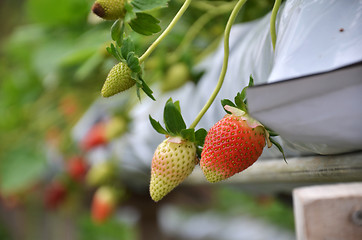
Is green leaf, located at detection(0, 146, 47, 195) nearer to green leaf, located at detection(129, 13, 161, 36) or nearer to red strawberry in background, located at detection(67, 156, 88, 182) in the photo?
red strawberry in background, located at detection(67, 156, 88, 182)

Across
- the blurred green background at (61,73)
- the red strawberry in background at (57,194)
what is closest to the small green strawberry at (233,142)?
the blurred green background at (61,73)

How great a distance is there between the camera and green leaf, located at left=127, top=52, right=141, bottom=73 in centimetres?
28

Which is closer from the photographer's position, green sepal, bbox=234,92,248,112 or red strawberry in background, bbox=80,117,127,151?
green sepal, bbox=234,92,248,112

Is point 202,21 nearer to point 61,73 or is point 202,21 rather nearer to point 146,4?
point 146,4

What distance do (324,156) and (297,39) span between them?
92 mm

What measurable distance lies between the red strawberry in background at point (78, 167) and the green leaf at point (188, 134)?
75 centimetres

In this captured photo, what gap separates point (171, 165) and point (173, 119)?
1.2 inches

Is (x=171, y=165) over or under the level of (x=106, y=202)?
over

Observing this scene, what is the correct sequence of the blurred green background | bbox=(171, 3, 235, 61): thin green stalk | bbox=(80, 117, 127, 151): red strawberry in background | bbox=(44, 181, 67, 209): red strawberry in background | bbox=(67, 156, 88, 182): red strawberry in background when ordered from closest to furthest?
bbox=(171, 3, 235, 61): thin green stalk, the blurred green background, bbox=(80, 117, 127, 151): red strawberry in background, bbox=(67, 156, 88, 182): red strawberry in background, bbox=(44, 181, 67, 209): red strawberry in background

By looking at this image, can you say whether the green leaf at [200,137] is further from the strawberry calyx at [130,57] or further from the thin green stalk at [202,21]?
the thin green stalk at [202,21]

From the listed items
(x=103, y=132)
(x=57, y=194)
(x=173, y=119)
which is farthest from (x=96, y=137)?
(x=173, y=119)

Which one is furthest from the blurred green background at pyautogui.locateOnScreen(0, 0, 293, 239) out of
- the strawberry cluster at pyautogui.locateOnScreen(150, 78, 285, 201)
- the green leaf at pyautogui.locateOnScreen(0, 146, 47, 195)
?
the strawberry cluster at pyautogui.locateOnScreen(150, 78, 285, 201)

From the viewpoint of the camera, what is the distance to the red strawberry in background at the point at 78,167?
1.03 m

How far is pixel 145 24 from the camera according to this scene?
0.30m
